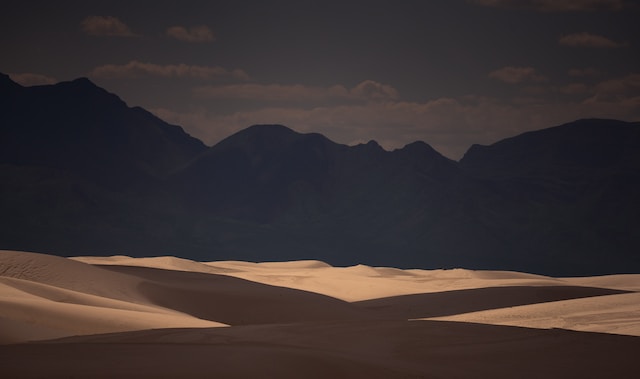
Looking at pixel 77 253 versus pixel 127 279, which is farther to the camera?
pixel 77 253

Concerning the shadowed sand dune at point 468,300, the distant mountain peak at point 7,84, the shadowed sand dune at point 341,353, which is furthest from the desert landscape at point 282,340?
the distant mountain peak at point 7,84

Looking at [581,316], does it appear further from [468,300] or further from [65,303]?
[468,300]

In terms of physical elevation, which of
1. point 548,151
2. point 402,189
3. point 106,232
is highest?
point 548,151

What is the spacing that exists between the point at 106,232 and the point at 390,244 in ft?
92.8

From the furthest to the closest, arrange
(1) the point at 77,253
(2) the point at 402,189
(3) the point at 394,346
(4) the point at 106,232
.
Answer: (2) the point at 402,189, (4) the point at 106,232, (1) the point at 77,253, (3) the point at 394,346

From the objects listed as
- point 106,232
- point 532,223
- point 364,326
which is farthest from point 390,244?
point 364,326

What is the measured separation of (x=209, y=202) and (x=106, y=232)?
12.5 meters

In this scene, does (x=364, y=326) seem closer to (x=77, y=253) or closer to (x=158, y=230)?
(x=77, y=253)

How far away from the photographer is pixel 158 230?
2776 inches

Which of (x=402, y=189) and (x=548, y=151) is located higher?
(x=548, y=151)

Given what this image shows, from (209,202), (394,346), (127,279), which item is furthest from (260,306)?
(209,202)

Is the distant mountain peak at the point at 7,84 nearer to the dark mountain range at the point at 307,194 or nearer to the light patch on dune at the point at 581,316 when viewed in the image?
the dark mountain range at the point at 307,194

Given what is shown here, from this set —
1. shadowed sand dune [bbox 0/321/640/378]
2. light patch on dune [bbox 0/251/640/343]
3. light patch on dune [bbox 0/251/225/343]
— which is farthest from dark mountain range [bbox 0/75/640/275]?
shadowed sand dune [bbox 0/321/640/378]

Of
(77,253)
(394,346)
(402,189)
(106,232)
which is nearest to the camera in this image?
(394,346)
